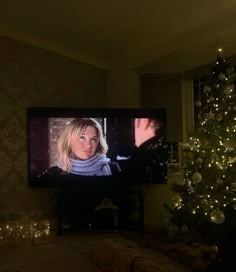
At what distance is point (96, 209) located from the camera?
5051 millimetres

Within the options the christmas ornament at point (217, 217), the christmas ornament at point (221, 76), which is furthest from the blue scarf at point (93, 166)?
the christmas ornament at point (217, 217)

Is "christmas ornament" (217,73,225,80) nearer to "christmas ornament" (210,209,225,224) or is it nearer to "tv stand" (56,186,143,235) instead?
"christmas ornament" (210,209,225,224)

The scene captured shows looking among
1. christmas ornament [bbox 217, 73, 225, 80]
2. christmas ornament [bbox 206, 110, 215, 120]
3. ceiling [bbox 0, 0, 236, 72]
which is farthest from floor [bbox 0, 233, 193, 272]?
ceiling [bbox 0, 0, 236, 72]

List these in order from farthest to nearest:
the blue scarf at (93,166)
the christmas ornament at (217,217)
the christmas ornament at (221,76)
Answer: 1. the blue scarf at (93,166)
2. the christmas ornament at (221,76)
3. the christmas ornament at (217,217)

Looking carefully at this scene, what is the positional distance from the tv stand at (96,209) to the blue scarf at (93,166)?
0.23 meters

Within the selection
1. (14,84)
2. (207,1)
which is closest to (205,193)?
(207,1)

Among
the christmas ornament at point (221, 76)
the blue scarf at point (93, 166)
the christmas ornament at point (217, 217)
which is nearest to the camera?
the christmas ornament at point (217, 217)

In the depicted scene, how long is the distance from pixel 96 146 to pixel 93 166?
241 millimetres

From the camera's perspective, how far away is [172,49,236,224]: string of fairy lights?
145 inches

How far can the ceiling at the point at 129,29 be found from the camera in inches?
150

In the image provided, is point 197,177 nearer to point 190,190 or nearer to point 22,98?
point 190,190

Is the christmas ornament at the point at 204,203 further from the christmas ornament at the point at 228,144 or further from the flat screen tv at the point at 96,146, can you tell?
the flat screen tv at the point at 96,146

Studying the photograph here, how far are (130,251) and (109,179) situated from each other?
2382 mm

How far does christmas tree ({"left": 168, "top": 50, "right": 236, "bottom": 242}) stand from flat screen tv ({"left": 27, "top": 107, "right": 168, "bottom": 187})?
862mm
